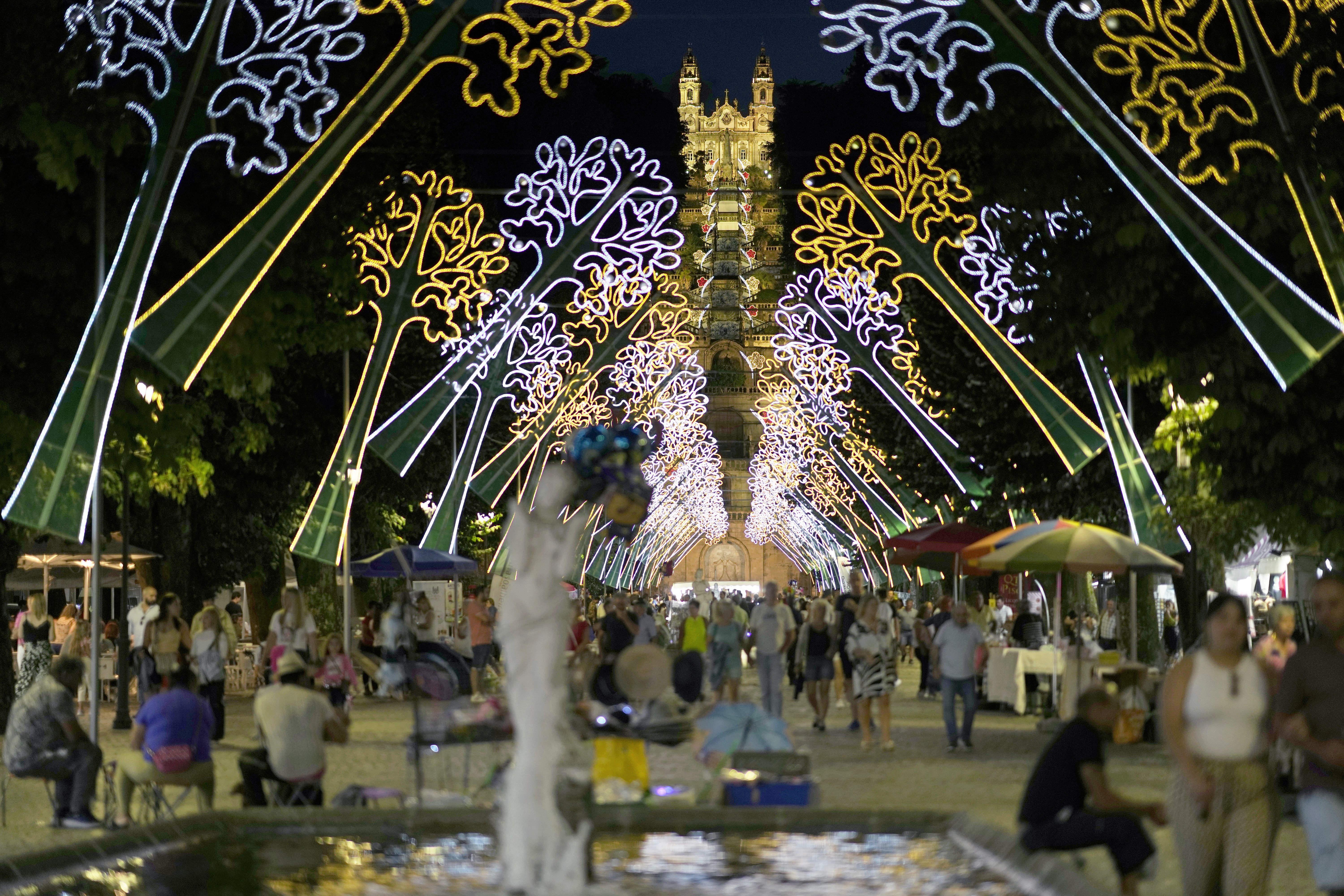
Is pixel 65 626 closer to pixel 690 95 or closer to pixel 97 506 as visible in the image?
pixel 97 506

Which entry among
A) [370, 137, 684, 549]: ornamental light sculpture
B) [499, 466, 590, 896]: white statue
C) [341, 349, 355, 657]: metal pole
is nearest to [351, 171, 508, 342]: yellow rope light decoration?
[370, 137, 684, 549]: ornamental light sculpture

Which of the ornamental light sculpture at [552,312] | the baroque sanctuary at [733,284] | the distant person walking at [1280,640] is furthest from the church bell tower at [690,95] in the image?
the distant person walking at [1280,640]

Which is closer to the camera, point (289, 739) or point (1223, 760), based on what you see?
point (1223, 760)

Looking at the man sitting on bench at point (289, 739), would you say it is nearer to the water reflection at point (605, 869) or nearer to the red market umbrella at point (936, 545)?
the water reflection at point (605, 869)

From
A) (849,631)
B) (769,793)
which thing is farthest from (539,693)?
(849,631)

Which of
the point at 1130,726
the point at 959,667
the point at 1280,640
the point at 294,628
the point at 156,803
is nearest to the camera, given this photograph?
the point at 156,803

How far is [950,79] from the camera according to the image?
17453 millimetres

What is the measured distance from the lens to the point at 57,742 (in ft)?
43.1

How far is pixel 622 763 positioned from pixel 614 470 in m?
3.26

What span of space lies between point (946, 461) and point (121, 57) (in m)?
18.9

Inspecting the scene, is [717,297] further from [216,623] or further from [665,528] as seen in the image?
[216,623]

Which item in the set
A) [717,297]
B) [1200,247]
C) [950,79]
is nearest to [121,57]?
[950,79]

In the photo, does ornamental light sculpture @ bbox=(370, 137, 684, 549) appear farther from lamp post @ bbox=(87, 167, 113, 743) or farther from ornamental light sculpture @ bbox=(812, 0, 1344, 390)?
ornamental light sculpture @ bbox=(812, 0, 1344, 390)

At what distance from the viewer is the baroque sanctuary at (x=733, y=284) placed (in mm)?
62750
